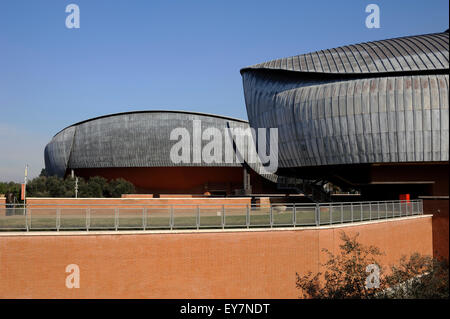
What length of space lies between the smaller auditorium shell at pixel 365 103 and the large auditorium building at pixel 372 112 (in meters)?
0.06

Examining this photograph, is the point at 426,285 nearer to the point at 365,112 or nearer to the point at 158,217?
the point at 158,217

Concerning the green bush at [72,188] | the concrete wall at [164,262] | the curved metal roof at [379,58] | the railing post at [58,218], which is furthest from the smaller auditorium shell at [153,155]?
the railing post at [58,218]

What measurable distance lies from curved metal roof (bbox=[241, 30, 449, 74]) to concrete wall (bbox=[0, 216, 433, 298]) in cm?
1927

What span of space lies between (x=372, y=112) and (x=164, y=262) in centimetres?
2277

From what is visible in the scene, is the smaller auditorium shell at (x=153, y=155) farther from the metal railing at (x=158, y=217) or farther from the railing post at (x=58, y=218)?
the railing post at (x=58, y=218)

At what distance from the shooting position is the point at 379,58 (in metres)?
35.3

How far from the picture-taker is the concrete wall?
15875mm

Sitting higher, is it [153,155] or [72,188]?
[153,155]

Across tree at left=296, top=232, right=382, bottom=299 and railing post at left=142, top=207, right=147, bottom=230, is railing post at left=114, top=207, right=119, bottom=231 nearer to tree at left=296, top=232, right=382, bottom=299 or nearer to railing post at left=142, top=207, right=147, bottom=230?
railing post at left=142, top=207, right=147, bottom=230

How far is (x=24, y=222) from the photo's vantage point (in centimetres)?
1672

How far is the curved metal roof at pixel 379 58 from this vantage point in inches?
1323

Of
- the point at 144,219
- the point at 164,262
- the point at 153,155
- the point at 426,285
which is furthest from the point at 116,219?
the point at 153,155
